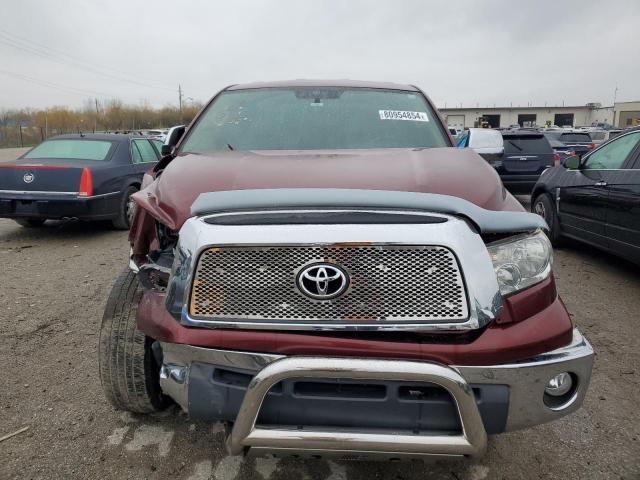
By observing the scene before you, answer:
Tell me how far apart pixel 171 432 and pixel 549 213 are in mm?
5703

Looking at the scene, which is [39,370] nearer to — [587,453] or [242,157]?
[242,157]

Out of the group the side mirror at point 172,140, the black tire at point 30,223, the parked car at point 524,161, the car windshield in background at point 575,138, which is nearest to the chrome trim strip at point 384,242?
the side mirror at point 172,140

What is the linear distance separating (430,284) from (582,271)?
4.65 metres

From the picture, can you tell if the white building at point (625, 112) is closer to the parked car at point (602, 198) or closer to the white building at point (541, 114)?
the white building at point (541, 114)

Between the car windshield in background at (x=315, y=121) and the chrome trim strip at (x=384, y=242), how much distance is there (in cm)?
123

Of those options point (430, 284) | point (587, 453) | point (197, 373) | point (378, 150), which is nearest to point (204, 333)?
point (197, 373)

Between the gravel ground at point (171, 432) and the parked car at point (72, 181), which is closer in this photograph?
the gravel ground at point (171, 432)

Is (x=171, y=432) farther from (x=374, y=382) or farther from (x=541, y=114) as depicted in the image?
(x=541, y=114)

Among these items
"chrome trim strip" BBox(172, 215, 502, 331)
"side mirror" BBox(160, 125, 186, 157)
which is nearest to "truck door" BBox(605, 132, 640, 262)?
"chrome trim strip" BBox(172, 215, 502, 331)

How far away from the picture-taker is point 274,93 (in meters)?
3.46

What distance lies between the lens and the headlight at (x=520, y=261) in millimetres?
1866

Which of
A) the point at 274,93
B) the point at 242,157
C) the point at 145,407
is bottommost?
the point at 145,407

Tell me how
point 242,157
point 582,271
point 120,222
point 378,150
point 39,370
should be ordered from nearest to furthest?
1. point 242,157
2. point 378,150
3. point 39,370
4. point 582,271
5. point 120,222

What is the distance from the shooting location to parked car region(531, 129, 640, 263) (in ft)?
15.3
